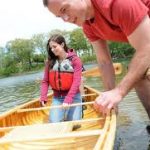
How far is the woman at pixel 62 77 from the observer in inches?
255

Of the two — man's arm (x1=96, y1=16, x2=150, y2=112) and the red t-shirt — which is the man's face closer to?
the red t-shirt

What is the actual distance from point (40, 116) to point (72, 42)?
93.5 m

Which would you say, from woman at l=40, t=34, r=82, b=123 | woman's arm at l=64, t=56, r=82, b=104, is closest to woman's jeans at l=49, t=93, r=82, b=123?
woman at l=40, t=34, r=82, b=123

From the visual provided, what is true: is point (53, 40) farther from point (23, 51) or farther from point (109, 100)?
point (23, 51)

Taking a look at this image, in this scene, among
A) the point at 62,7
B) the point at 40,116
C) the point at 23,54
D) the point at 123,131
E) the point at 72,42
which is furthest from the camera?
the point at 23,54

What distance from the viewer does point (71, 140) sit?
4.38 metres

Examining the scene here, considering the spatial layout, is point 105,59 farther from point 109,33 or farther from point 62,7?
point 62,7

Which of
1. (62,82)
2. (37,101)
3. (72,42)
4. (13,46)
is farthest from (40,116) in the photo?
(13,46)

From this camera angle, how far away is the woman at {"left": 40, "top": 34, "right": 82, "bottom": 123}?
6473 mm

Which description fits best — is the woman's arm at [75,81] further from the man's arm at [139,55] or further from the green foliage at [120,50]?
the green foliage at [120,50]

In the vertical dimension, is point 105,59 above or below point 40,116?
above

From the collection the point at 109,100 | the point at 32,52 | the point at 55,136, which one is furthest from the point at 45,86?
the point at 32,52

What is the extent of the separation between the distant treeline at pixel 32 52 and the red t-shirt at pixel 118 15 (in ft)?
304

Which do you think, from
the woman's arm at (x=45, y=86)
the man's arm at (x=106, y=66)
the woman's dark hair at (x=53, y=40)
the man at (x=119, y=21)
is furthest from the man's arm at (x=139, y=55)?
the woman's arm at (x=45, y=86)
